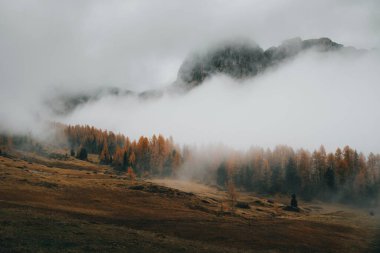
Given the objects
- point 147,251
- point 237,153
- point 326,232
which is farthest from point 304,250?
point 237,153

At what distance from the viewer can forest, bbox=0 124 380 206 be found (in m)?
142

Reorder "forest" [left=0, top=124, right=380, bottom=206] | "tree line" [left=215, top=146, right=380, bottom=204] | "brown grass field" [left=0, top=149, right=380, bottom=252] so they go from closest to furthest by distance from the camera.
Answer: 1. "brown grass field" [left=0, top=149, right=380, bottom=252]
2. "tree line" [left=215, top=146, right=380, bottom=204]
3. "forest" [left=0, top=124, right=380, bottom=206]

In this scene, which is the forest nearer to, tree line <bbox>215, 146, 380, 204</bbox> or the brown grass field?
tree line <bbox>215, 146, 380, 204</bbox>

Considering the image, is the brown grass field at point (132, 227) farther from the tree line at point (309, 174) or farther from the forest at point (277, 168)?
the forest at point (277, 168)

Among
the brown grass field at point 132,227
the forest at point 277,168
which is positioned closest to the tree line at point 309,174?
the forest at point 277,168

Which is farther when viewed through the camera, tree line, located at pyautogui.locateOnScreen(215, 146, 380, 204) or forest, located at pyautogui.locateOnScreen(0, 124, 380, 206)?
forest, located at pyautogui.locateOnScreen(0, 124, 380, 206)

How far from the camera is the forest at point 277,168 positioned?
14238 centimetres

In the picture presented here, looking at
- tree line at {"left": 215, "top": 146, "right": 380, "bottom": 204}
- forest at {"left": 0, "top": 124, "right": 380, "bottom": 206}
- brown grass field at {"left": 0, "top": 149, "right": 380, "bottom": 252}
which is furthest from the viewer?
forest at {"left": 0, "top": 124, "right": 380, "bottom": 206}

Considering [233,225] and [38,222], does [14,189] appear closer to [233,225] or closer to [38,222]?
[38,222]

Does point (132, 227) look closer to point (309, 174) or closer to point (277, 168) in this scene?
point (309, 174)

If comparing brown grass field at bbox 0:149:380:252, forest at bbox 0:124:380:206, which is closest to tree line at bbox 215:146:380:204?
forest at bbox 0:124:380:206

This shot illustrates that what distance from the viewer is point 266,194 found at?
5974 inches

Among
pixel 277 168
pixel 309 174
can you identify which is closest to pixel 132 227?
pixel 309 174

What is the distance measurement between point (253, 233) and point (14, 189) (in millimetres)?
57358
